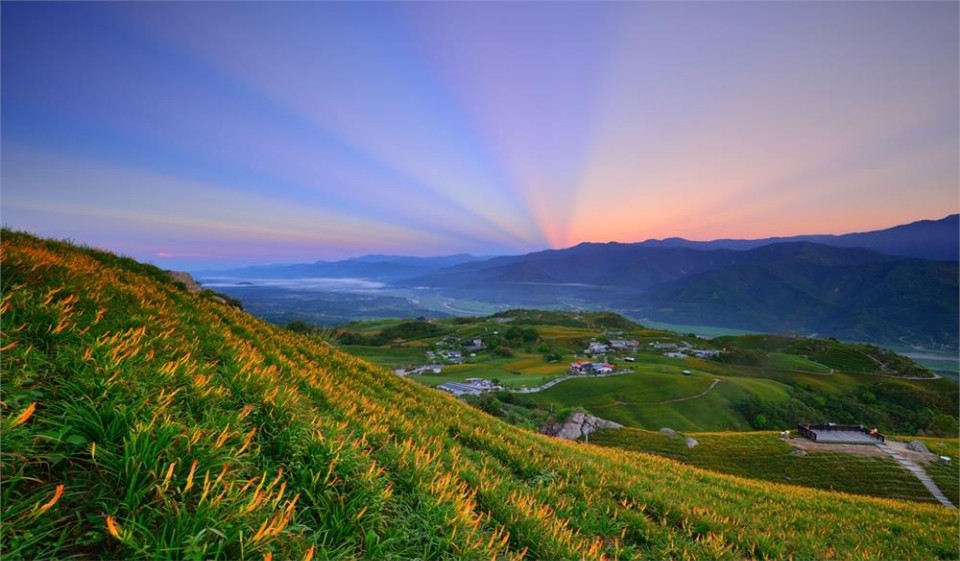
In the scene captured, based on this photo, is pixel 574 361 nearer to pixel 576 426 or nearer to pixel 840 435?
pixel 840 435

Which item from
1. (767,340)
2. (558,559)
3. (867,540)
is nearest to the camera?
(558,559)

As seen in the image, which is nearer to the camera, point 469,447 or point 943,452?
point 469,447

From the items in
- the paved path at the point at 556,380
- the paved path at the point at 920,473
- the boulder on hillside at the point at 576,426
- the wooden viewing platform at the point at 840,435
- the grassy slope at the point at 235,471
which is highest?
the grassy slope at the point at 235,471

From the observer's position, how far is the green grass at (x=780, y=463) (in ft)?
131

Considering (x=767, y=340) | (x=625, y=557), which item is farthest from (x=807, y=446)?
(x=767, y=340)

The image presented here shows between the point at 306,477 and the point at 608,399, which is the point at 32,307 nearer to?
the point at 306,477

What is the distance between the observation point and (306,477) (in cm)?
387

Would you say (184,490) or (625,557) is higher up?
(184,490)

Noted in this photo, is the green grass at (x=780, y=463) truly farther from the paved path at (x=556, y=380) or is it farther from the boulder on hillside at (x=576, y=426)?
the paved path at (x=556, y=380)

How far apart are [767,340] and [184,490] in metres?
232

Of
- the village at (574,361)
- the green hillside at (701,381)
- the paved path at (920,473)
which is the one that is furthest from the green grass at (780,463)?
the village at (574,361)

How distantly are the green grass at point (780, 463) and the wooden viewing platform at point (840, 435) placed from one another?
7701 millimetres

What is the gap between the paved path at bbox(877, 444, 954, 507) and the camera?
37.0 metres

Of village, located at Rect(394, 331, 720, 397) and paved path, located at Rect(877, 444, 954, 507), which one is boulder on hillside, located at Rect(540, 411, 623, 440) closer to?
village, located at Rect(394, 331, 720, 397)
